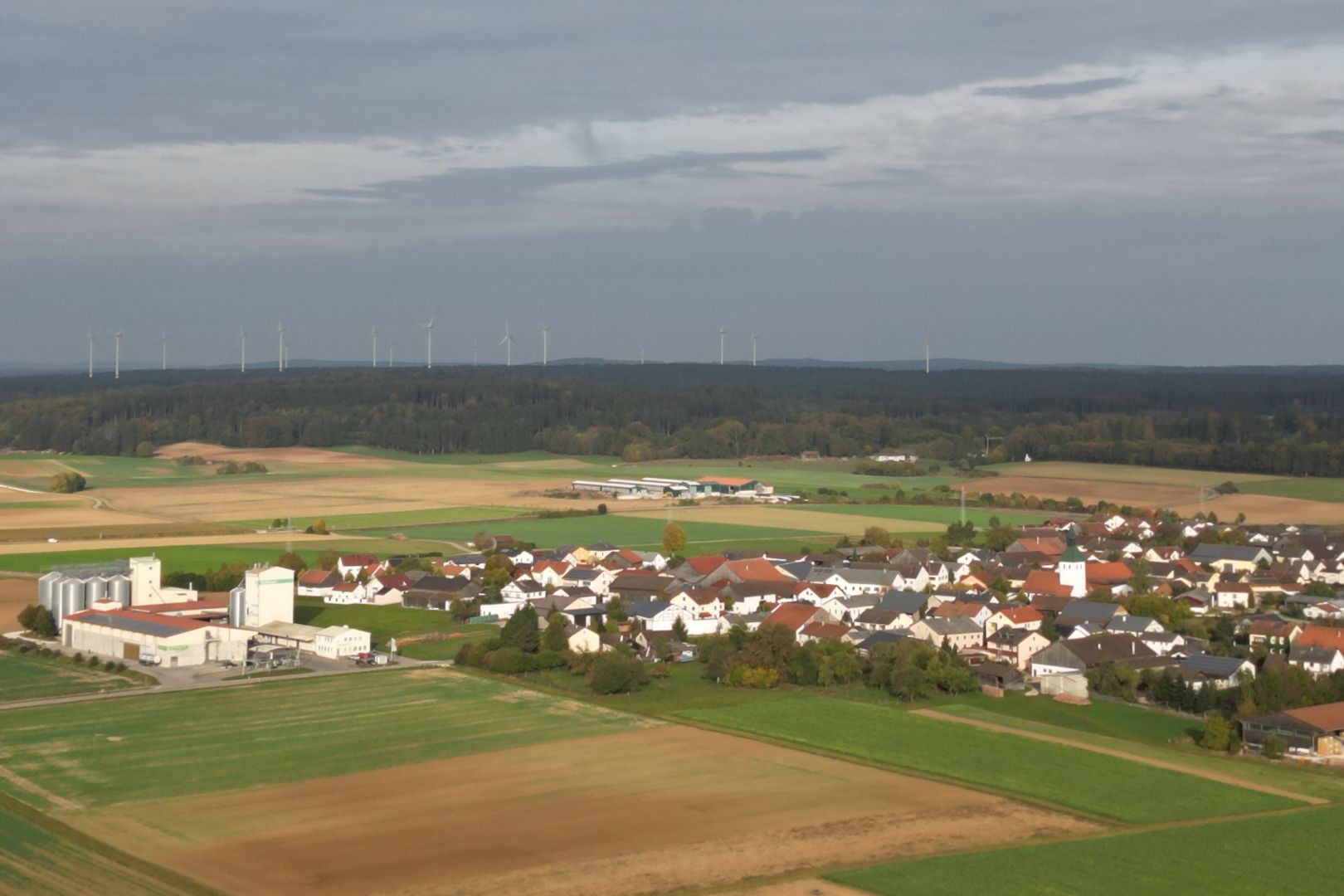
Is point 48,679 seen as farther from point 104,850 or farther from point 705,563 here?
point 705,563

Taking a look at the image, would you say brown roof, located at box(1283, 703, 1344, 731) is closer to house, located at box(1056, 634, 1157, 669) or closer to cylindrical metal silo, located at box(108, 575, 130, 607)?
house, located at box(1056, 634, 1157, 669)

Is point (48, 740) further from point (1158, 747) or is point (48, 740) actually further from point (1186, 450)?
point (1186, 450)

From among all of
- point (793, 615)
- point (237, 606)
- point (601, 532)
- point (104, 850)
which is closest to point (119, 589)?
point (237, 606)

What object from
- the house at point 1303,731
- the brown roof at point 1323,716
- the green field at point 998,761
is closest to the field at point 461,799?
the green field at point 998,761

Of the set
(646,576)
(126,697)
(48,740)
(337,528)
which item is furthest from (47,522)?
(48,740)

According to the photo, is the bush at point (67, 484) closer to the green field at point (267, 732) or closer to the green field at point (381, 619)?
the green field at point (381, 619)
